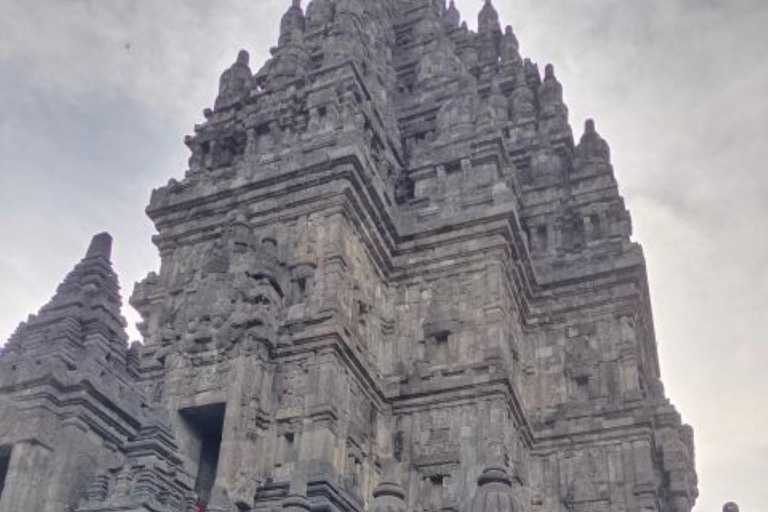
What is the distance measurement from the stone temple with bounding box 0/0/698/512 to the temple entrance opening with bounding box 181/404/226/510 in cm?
6

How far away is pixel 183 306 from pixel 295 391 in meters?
4.10

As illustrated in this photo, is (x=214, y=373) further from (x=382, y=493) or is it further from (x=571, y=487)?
(x=571, y=487)

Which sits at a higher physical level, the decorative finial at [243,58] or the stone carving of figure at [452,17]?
the stone carving of figure at [452,17]

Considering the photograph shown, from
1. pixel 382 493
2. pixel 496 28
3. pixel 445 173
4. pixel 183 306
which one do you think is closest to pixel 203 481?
pixel 183 306

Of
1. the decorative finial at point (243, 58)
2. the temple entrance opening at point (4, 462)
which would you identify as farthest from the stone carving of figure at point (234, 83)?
the temple entrance opening at point (4, 462)

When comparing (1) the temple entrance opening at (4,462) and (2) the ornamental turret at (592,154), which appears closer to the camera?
(1) the temple entrance opening at (4,462)

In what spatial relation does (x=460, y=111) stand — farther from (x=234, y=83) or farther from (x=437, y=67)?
(x=234, y=83)

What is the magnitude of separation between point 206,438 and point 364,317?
5520 mm

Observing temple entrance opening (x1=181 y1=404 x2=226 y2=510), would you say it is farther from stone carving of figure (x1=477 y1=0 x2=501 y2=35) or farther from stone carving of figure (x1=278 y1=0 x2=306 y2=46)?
stone carving of figure (x1=477 y1=0 x2=501 y2=35)

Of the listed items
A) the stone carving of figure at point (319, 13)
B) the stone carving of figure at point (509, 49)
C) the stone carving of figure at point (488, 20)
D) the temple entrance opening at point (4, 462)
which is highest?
the stone carving of figure at point (488, 20)

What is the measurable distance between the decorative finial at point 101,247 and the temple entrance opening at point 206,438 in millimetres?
4757

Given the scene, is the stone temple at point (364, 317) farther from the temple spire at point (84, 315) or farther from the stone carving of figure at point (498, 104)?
the stone carving of figure at point (498, 104)

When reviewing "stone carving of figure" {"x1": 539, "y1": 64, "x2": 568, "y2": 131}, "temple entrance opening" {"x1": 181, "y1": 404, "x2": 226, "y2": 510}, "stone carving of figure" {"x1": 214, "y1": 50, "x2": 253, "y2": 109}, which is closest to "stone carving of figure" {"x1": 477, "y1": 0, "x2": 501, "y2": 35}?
"stone carving of figure" {"x1": 539, "y1": 64, "x2": 568, "y2": 131}

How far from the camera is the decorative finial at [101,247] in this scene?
1986 centimetres
